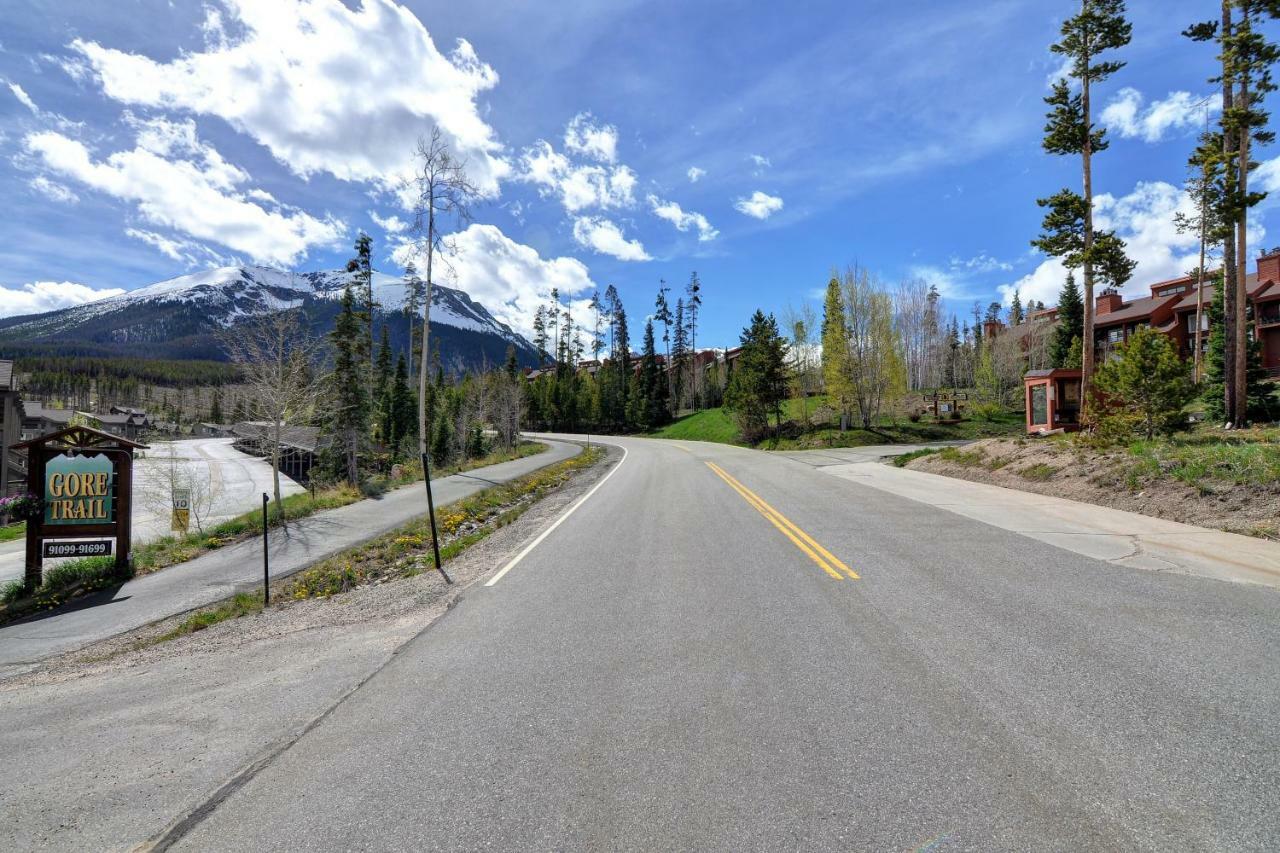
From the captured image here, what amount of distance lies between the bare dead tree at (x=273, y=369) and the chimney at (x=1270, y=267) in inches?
2393

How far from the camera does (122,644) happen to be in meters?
7.28

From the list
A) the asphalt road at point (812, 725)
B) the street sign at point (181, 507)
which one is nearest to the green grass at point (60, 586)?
the street sign at point (181, 507)

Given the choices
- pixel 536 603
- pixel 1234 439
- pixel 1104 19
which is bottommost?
pixel 536 603

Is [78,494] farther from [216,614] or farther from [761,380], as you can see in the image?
[761,380]

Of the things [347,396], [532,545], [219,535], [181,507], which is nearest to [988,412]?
[532,545]

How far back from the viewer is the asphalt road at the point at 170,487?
17.0 meters

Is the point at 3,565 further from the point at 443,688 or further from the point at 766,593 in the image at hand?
the point at 766,593

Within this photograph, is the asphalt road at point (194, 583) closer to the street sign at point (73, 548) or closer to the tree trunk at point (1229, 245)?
the street sign at point (73, 548)

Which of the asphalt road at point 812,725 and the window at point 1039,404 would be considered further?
the window at point 1039,404

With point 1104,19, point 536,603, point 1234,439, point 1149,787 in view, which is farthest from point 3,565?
point 1104,19

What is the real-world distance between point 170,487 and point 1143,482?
27006mm

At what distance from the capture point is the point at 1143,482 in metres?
11.2

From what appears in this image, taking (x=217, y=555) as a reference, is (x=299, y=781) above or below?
above

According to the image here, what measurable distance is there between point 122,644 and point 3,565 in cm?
1067
